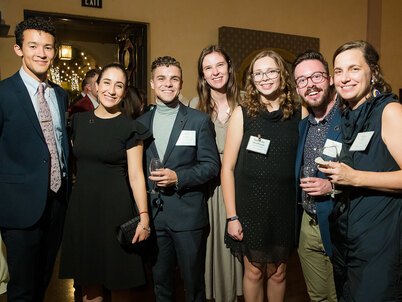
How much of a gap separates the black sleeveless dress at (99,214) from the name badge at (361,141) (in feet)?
3.46

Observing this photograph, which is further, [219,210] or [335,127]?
[219,210]

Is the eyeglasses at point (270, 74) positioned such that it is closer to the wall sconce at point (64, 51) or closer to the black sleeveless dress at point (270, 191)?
the black sleeveless dress at point (270, 191)

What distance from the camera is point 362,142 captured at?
163 centimetres

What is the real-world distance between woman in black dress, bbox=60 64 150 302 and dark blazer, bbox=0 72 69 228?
0.59ft

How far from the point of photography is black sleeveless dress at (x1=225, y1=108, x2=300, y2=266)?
84.4 inches

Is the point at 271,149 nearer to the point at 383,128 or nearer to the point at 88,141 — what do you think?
the point at 383,128

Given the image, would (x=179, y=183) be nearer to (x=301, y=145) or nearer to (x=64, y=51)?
(x=301, y=145)

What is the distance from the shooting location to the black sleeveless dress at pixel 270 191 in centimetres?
214

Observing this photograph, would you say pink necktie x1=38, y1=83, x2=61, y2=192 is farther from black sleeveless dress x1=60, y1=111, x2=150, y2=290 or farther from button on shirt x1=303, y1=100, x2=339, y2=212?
button on shirt x1=303, y1=100, x2=339, y2=212

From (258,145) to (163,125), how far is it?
1.84 ft

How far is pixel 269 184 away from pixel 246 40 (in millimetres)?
4179

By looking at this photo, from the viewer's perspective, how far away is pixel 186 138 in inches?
86.3

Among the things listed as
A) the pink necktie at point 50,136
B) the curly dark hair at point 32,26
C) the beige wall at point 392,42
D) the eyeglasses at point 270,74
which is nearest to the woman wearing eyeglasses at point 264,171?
the eyeglasses at point 270,74

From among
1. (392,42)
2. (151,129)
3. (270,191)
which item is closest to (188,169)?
(151,129)
